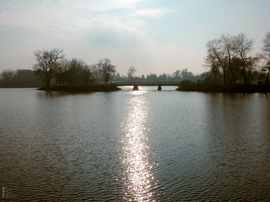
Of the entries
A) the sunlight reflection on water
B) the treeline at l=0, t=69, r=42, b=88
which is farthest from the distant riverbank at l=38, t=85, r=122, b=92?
the sunlight reflection on water

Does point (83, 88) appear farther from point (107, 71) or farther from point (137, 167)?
point (137, 167)

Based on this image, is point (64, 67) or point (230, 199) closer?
point (230, 199)

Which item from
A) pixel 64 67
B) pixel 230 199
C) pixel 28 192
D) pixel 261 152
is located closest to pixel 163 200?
pixel 230 199

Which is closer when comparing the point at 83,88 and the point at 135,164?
the point at 135,164

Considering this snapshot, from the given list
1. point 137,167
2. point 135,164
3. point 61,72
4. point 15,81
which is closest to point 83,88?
point 61,72

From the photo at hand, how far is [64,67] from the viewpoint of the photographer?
104 meters

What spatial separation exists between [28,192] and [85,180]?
1952 millimetres

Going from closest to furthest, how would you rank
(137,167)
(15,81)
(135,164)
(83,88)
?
(137,167) → (135,164) → (83,88) → (15,81)

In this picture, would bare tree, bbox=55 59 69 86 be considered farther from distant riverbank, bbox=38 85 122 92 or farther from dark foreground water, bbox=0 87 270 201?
dark foreground water, bbox=0 87 270 201

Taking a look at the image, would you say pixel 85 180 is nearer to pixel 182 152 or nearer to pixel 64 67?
pixel 182 152

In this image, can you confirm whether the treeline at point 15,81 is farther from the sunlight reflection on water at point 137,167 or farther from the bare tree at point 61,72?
the sunlight reflection on water at point 137,167

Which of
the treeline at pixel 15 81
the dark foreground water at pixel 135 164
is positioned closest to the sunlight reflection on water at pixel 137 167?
the dark foreground water at pixel 135 164

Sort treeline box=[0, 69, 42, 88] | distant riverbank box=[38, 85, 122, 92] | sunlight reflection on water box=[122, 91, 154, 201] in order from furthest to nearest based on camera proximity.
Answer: treeline box=[0, 69, 42, 88], distant riverbank box=[38, 85, 122, 92], sunlight reflection on water box=[122, 91, 154, 201]

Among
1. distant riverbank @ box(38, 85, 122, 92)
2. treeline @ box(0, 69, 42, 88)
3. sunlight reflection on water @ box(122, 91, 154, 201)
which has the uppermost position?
treeline @ box(0, 69, 42, 88)
